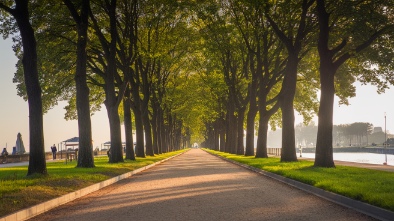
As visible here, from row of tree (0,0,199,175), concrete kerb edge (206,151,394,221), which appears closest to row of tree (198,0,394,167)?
row of tree (0,0,199,175)

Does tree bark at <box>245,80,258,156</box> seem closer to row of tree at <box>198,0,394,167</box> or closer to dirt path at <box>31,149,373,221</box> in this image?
row of tree at <box>198,0,394,167</box>

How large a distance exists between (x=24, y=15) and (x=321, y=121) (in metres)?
13.8

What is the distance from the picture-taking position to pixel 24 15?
16078mm

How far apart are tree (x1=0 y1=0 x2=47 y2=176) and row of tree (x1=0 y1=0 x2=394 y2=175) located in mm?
36

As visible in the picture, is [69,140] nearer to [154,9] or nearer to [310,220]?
[154,9]

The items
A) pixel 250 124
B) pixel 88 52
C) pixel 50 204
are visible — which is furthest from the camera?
pixel 250 124

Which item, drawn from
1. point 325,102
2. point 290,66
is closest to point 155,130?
point 290,66

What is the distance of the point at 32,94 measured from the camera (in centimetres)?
1580

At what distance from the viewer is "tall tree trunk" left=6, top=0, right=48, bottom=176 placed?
15.8 m

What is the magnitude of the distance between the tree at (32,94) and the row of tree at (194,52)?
4 centimetres

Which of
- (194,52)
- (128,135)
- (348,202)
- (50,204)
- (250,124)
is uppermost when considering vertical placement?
(194,52)

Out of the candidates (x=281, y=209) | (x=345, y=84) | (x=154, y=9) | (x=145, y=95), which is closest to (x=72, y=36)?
(x=154, y=9)

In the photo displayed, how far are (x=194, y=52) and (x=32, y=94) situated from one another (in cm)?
2628

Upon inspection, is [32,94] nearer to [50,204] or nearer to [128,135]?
[50,204]
